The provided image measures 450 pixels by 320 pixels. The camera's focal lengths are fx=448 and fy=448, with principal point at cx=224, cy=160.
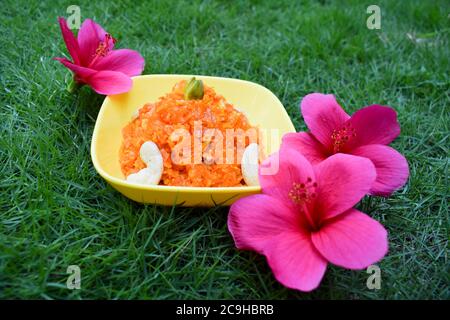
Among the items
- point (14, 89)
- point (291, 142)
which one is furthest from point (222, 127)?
point (14, 89)

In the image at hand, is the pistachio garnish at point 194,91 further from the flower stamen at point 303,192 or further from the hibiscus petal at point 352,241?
the hibiscus petal at point 352,241

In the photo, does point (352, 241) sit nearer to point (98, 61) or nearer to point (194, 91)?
point (194, 91)

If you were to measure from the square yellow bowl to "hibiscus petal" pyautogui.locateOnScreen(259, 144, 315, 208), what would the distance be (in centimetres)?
5

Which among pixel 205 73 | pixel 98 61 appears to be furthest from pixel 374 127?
pixel 98 61

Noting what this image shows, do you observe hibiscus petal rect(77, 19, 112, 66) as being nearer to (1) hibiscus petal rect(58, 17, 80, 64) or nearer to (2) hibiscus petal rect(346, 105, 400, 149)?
(1) hibiscus petal rect(58, 17, 80, 64)

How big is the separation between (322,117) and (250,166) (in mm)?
266

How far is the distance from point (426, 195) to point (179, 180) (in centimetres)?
79

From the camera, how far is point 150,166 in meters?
1.23

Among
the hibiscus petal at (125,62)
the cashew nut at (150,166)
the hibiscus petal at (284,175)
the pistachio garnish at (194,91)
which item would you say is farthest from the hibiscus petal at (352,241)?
the hibiscus petal at (125,62)

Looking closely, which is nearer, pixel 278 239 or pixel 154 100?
pixel 278 239

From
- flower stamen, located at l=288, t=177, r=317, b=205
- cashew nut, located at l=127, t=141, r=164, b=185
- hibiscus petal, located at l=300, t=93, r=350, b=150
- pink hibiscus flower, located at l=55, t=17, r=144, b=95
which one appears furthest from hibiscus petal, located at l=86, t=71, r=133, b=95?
flower stamen, located at l=288, t=177, r=317, b=205

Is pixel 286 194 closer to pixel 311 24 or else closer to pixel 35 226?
pixel 35 226

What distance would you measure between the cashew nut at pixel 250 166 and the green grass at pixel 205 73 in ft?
0.38

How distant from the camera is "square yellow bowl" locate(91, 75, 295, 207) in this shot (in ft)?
3.77
